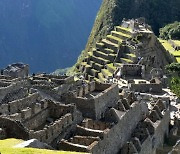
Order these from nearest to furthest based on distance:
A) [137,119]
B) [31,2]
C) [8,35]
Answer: [137,119], [8,35], [31,2]

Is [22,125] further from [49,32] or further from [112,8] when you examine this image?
[49,32]

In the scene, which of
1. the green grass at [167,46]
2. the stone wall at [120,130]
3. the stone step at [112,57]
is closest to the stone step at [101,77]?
the stone step at [112,57]

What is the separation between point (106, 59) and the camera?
222 ft

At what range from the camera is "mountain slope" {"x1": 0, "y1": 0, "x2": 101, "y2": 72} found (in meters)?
130

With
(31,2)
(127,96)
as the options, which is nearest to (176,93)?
(127,96)

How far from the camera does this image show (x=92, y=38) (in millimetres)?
114062

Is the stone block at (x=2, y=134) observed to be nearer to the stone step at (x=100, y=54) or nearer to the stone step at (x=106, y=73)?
the stone step at (x=106, y=73)

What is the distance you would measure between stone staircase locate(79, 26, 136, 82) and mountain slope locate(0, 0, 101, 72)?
169ft

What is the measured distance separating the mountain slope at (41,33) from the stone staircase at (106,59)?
51592 mm

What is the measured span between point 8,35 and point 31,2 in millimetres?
14842

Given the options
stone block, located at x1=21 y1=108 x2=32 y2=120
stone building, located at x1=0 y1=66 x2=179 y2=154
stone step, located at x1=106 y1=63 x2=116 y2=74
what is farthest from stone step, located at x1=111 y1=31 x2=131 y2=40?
stone block, located at x1=21 y1=108 x2=32 y2=120

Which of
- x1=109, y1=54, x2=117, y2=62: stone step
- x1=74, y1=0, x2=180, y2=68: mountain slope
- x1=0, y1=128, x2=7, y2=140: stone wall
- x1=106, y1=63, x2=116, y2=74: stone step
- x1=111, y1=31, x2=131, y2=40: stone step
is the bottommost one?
x1=106, y1=63, x2=116, y2=74: stone step

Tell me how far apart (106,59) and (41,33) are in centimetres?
7076

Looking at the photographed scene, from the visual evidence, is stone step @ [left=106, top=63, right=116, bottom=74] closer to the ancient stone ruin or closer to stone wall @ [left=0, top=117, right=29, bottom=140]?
the ancient stone ruin
